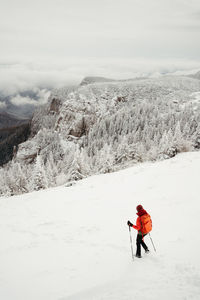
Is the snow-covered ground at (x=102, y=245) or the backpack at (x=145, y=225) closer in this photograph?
the snow-covered ground at (x=102, y=245)

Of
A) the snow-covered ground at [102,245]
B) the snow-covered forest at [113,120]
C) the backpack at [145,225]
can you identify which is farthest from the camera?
the snow-covered forest at [113,120]

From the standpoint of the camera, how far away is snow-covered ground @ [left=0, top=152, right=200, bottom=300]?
5.50m

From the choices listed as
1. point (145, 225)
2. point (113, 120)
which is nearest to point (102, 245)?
point (145, 225)

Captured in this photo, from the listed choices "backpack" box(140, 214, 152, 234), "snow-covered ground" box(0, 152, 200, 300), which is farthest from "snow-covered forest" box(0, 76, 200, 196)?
"backpack" box(140, 214, 152, 234)

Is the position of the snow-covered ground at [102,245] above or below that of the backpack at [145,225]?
below

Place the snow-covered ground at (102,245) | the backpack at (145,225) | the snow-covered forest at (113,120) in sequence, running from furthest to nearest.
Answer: the snow-covered forest at (113,120) < the backpack at (145,225) < the snow-covered ground at (102,245)

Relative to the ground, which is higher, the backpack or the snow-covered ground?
the backpack

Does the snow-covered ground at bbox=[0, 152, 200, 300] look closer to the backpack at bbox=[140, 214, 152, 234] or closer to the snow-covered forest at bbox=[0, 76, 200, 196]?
the backpack at bbox=[140, 214, 152, 234]

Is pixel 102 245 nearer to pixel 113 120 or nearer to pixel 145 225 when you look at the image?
pixel 145 225

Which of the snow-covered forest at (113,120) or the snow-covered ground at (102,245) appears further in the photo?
the snow-covered forest at (113,120)

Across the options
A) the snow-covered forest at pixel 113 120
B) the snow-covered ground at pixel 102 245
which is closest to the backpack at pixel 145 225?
the snow-covered ground at pixel 102 245

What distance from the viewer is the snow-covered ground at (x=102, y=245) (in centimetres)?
550

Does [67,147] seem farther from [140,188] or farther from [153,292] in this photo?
[153,292]

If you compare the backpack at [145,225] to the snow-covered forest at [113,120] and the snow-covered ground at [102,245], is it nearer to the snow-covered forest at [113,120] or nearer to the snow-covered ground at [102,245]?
the snow-covered ground at [102,245]
